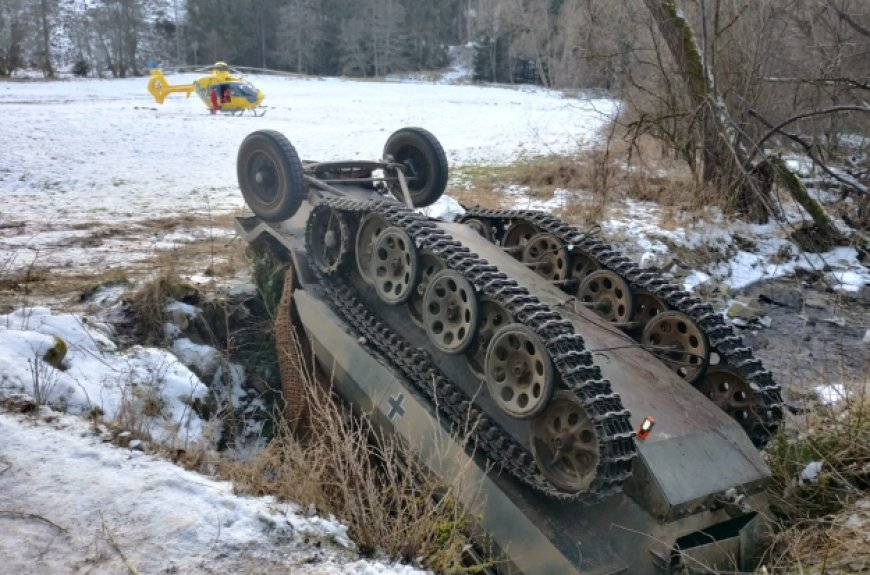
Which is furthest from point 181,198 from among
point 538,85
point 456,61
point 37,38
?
point 456,61

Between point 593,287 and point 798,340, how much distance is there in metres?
4.13

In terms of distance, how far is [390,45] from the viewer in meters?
53.2

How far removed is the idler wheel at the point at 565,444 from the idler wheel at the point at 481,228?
2804 mm

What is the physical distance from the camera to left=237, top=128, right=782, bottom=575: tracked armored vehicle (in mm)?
4191

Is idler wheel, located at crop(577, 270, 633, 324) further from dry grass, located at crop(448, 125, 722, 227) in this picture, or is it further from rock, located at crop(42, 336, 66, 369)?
dry grass, located at crop(448, 125, 722, 227)

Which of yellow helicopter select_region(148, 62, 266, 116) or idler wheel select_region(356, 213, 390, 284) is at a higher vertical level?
yellow helicopter select_region(148, 62, 266, 116)

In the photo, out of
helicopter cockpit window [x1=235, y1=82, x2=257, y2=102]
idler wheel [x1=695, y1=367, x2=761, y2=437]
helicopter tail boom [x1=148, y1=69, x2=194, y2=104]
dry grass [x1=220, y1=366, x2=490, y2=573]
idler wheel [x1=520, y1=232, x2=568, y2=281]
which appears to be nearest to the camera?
dry grass [x1=220, y1=366, x2=490, y2=573]

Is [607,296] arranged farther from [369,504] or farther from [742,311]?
[742,311]

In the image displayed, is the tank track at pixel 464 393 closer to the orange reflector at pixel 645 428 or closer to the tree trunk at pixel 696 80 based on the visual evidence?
the orange reflector at pixel 645 428

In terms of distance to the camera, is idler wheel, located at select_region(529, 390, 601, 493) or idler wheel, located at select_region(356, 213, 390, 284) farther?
idler wheel, located at select_region(356, 213, 390, 284)

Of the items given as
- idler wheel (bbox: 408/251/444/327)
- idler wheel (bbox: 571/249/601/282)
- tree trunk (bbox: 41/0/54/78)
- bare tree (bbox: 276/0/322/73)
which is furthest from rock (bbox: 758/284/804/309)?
bare tree (bbox: 276/0/322/73)

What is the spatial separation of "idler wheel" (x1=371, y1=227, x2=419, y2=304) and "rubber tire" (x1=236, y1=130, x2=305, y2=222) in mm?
1639

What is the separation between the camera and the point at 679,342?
5383 millimetres

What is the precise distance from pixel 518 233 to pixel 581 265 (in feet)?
2.73
